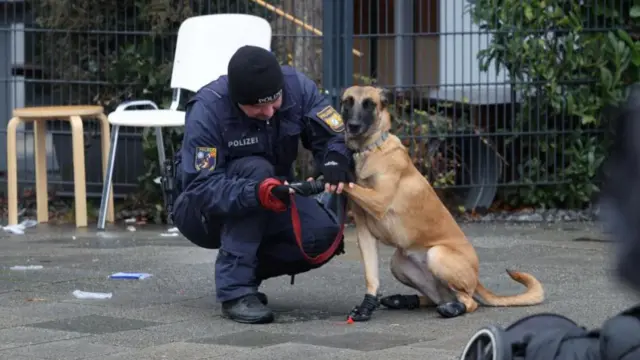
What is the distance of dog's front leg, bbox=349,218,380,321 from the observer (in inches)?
208

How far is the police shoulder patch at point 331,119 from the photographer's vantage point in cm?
553

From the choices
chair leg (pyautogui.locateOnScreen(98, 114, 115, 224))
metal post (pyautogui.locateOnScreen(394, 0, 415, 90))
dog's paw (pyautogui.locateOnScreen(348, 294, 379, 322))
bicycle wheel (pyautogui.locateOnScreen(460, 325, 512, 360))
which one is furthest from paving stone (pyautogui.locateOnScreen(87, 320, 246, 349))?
metal post (pyautogui.locateOnScreen(394, 0, 415, 90))

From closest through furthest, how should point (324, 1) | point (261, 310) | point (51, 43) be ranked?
point (261, 310), point (324, 1), point (51, 43)

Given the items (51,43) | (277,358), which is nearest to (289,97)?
(277,358)

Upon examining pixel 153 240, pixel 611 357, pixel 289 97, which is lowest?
pixel 153 240

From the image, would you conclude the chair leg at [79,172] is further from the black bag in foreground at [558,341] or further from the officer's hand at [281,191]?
the black bag in foreground at [558,341]

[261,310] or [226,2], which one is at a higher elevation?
[226,2]

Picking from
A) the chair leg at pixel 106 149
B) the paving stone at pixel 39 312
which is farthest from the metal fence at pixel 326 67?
the paving stone at pixel 39 312

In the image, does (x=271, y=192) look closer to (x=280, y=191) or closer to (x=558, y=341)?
(x=280, y=191)

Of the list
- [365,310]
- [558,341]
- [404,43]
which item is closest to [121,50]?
[404,43]

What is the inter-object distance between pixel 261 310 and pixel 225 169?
2.31 ft

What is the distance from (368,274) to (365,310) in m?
0.19

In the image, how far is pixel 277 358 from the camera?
446 cm

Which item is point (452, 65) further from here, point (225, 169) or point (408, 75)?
point (225, 169)
